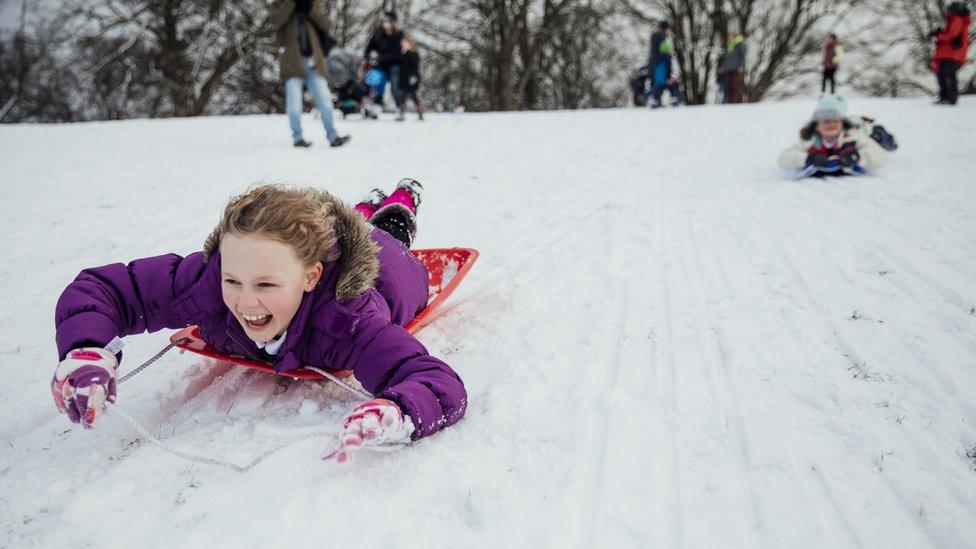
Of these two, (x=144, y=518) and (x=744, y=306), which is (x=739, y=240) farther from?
(x=144, y=518)

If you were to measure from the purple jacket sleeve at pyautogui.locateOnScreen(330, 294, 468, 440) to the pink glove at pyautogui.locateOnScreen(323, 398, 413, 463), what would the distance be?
0.19 ft

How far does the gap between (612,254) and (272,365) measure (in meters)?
2.06

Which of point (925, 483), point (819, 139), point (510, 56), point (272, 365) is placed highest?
point (510, 56)

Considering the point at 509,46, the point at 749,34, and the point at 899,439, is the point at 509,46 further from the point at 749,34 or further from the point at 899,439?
the point at 899,439

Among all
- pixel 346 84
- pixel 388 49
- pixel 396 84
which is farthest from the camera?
pixel 346 84

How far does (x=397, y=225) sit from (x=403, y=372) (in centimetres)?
144

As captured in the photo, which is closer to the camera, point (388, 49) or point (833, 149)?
point (833, 149)

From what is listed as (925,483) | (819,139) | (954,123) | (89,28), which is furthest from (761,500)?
(89,28)

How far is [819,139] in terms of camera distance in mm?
4926

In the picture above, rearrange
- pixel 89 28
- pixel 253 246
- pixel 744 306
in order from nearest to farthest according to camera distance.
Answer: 1. pixel 253 246
2. pixel 744 306
3. pixel 89 28

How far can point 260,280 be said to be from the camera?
60.2 inches

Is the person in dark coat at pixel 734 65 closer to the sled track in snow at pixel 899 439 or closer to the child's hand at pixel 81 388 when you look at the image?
the sled track in snow at pixel 899 439

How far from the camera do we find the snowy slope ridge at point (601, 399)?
4.33ft

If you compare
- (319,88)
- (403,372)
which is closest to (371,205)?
(403,372)
